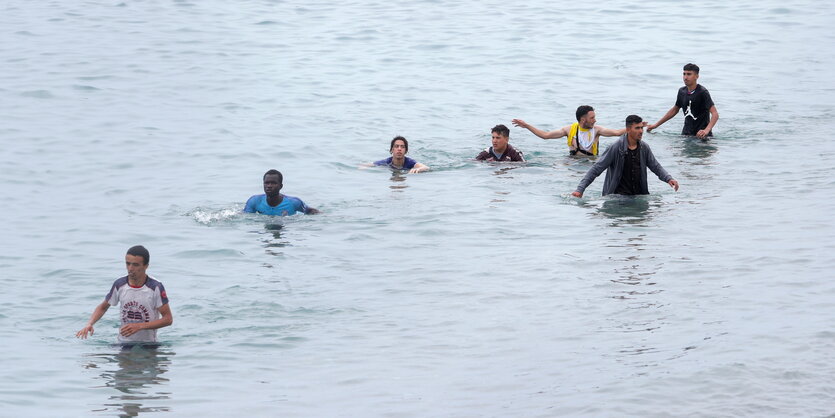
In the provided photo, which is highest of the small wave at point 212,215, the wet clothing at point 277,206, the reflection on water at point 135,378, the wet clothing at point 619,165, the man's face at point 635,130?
the man's face at point 635,130

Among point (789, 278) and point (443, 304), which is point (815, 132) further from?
point (443, 304)

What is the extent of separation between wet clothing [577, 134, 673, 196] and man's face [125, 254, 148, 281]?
8.74 meters

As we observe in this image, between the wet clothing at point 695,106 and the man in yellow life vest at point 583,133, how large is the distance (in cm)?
212

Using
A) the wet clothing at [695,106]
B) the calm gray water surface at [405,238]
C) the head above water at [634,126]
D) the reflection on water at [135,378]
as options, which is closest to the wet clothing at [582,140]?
the calm gray water surface at [405,238]

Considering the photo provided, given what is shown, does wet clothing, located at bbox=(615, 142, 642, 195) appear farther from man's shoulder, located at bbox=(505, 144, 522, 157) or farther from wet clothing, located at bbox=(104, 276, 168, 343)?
wet clothing, located at bbox=(104, 276, 168, 343)

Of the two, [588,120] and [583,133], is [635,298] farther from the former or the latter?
[583,133]

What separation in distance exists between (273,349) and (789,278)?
6583mm

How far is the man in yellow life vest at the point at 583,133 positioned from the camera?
78.5 feet

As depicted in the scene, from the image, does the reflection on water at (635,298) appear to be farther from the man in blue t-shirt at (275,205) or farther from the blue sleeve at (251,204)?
the blue sleeve at (251,204)

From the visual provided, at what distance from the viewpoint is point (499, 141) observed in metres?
23.9

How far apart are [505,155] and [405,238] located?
6.35 m

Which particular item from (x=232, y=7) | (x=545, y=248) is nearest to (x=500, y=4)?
(x=232, y=7)

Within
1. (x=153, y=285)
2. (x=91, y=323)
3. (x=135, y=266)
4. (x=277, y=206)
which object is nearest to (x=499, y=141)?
(x=277, y=206)

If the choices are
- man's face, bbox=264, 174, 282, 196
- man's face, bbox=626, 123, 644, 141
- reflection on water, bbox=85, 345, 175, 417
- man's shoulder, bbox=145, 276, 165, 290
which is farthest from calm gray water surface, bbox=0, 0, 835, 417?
man's face, bbox=626, 123, 644, 141
